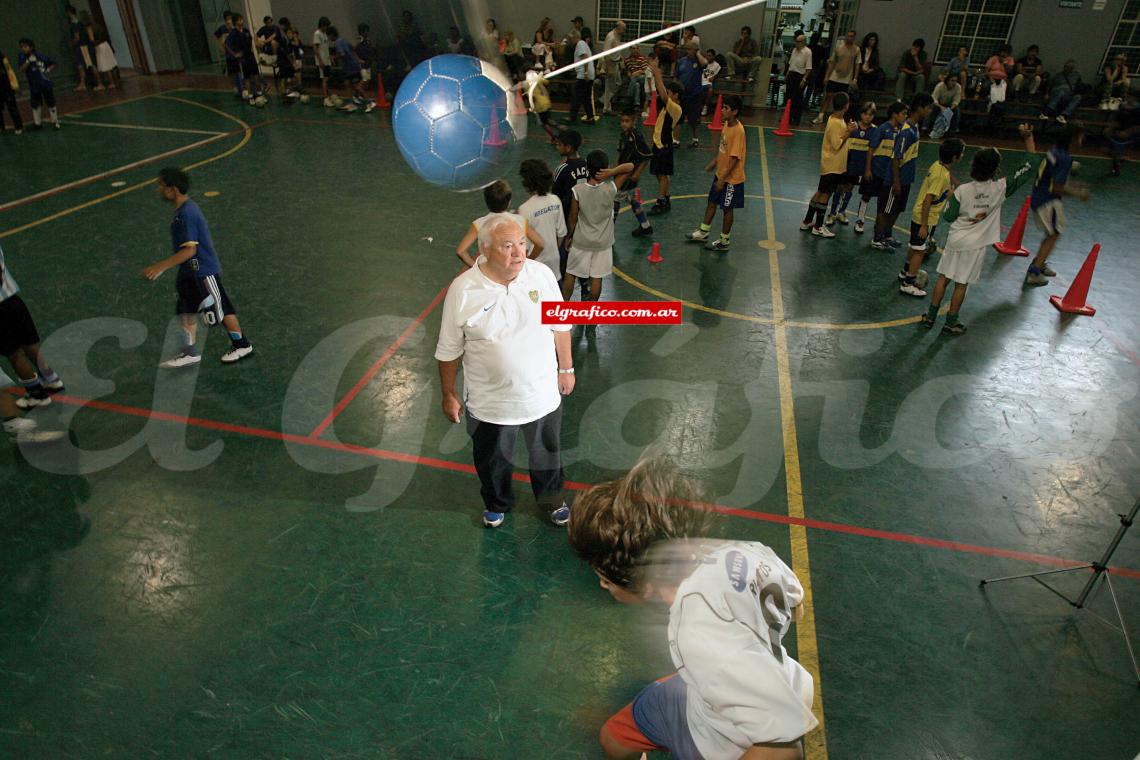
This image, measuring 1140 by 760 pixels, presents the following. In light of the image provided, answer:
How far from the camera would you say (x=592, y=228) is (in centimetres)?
699

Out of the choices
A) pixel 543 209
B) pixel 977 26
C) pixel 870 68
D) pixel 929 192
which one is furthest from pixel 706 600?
pixel 977 26

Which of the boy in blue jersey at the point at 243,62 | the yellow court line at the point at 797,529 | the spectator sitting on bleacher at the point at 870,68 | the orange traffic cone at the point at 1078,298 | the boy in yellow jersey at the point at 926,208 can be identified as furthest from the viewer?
the spectator sitting on bleacher at the point at 870,68

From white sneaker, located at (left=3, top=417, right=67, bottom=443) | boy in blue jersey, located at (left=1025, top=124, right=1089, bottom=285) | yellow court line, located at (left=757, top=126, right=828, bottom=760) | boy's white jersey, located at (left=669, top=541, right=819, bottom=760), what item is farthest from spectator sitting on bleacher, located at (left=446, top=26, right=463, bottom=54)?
boy's white jersey, located at (left=669, top=541, right=819, bottom=760)

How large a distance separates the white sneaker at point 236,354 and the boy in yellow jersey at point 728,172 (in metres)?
6.07

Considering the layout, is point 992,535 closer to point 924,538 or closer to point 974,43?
point 924,538

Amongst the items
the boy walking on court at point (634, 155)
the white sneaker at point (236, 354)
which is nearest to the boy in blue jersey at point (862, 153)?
the boy walking on court at point (634, 155)

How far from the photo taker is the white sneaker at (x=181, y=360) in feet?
22.0

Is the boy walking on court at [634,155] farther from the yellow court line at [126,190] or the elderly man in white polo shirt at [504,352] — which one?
the yellow court line at [126,190]

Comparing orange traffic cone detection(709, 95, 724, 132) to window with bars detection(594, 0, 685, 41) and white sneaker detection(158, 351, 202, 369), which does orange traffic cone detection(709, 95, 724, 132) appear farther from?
white sneaker detection(158, 351, 202, 369)

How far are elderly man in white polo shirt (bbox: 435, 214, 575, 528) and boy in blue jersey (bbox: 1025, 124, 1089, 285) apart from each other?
22.9 ft

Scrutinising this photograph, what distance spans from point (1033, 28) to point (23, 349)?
22.9 m

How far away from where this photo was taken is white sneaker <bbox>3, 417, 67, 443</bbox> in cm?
564

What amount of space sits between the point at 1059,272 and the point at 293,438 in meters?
9.86

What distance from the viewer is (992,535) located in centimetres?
489
